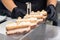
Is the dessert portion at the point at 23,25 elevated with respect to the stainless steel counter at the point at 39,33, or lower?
elevated

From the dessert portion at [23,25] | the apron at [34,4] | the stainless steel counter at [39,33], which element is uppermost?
the apron at [34,4]

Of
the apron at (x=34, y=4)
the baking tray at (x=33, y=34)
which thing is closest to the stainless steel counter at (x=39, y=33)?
the baking tray at (x=33, y=34)

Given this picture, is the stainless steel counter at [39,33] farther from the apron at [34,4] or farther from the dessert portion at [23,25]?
the apron at [34,4]

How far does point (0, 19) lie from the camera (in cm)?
77

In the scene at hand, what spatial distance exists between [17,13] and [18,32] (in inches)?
11.2

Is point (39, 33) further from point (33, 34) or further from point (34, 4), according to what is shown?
point (34, 4)

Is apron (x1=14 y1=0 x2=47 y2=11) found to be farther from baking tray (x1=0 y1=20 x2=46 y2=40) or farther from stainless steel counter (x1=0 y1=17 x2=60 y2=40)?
baking tray (x1=0 y1=20 x2=46 y2=40)

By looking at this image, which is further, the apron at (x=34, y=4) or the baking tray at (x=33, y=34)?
the apron at (x=34, y=4)

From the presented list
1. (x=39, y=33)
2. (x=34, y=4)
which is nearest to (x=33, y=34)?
(x=39, y=33)

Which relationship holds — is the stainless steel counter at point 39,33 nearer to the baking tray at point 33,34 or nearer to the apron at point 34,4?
the baking tray at point 33,34

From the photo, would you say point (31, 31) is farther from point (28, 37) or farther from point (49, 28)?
Answer: point (49, 28)

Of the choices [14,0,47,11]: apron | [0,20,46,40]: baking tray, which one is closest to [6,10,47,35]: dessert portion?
[0,20,46,40]: baking tray

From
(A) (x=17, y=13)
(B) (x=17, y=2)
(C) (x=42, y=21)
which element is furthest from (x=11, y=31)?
(B) (x=17, y=2)

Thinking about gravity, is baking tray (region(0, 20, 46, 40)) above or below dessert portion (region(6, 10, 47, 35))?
below
